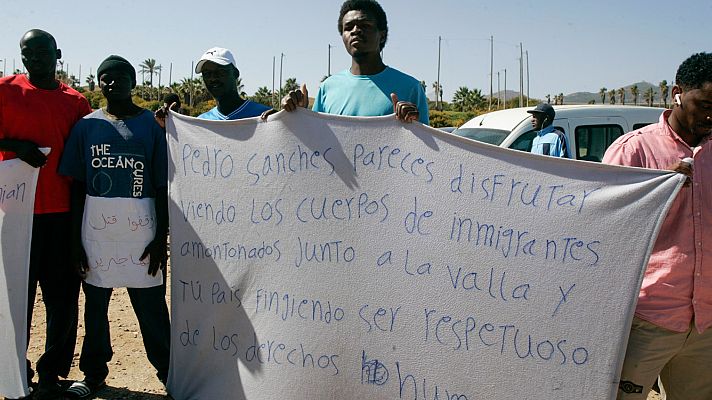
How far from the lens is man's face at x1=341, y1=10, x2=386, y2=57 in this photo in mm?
3301

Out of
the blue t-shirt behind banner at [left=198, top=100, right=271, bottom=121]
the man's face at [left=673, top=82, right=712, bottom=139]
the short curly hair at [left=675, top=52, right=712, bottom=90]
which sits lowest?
the man's face at [left=673, top=82, right=712, bottom=139]

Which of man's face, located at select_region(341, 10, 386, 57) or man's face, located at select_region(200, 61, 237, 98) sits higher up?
man's face, located at select_region(341, 10, 386, 57)

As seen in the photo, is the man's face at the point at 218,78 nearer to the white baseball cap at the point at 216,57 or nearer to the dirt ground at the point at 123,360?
the white baseball cap at the point at 216,57

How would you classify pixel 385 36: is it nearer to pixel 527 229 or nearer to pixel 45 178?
pixel 527 229

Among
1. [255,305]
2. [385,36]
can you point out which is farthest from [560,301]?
[385,36]

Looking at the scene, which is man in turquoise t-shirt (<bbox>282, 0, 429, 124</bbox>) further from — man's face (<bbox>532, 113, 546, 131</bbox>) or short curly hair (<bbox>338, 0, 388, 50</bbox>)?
man's face (<bbox>532, 113, 546, 131</bbox>)

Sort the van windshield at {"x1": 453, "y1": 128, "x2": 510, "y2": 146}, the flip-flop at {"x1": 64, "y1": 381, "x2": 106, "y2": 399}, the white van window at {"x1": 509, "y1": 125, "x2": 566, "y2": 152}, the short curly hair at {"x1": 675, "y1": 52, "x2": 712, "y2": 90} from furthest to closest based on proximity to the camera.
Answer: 1. the van windshield at {"x1": 453, "y1": 128, "x2": 510, "y2": 146}
2. the white van window at {"x1": 509, "y1": 125, "x2": 566, "y2": 152}
3. the flip-flop at {"x1": 64, "y1": 381, "x2": 106, "y2": 399}
4. the short curly hair at {"x1": 675, "y1": 52, "x2": 712, "y2": 90}

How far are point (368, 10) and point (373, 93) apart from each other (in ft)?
1.47

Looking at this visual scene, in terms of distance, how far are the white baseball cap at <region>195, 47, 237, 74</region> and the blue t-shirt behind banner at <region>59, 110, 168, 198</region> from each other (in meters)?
0.46

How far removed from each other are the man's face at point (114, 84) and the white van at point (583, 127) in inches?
186

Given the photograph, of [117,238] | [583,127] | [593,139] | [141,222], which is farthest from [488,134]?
[117,238]

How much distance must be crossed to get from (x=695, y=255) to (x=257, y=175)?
6.90ft

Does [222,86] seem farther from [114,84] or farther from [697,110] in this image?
[697,110]

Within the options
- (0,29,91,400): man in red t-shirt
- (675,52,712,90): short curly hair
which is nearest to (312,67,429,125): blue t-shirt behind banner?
(675,52,712,90): short curly hair
